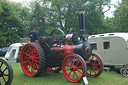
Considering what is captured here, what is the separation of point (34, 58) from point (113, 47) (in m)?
4.28

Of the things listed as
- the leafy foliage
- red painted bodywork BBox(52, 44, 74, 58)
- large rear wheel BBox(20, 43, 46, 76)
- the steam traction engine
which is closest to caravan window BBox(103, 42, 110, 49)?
the steam traction engine

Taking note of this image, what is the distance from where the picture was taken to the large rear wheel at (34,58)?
5952 millimetres

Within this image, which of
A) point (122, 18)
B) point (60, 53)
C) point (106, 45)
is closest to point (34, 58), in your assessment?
point (60, 53)

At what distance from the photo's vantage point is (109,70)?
8.29 metres

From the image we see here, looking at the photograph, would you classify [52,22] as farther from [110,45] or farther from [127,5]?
[110,45]

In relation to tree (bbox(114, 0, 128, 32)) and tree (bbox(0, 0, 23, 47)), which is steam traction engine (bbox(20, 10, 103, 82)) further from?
tree (bbox(0, 0, 23, 47))

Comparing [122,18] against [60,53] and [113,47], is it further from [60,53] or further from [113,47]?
[60,53]

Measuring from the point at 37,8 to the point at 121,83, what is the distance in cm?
1985

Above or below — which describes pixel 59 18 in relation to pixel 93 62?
above

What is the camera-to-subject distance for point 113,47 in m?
8.11

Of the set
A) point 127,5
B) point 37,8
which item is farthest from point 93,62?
point 37,8

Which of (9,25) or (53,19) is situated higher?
(53,19)

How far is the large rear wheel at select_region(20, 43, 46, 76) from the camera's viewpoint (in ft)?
19.5

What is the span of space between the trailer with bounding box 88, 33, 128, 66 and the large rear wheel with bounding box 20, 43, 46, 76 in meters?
3.88
